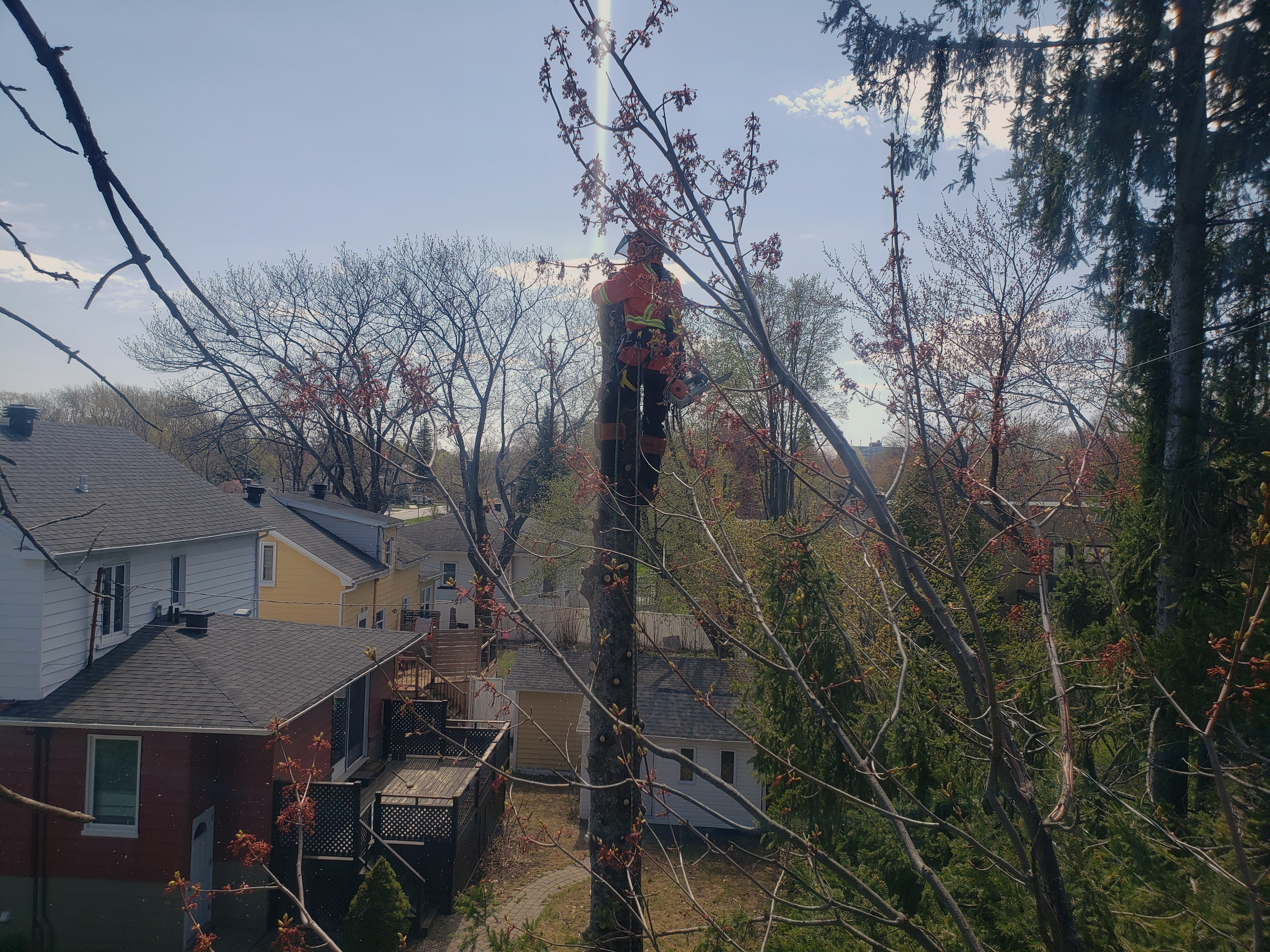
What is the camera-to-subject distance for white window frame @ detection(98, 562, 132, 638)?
9.42 metres

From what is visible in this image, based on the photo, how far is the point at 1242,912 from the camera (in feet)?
7.98

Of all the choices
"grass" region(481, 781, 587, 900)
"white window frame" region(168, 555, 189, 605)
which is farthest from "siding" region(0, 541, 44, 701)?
"grass" region(481, 781, 587, 900)

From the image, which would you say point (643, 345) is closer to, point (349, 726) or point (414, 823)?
point (414, 823)

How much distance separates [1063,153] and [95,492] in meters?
12.8

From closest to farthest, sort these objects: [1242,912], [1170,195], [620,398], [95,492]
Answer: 1. [1242,912]
2. [620,398]
3. [1170,195]
4. [95,492]

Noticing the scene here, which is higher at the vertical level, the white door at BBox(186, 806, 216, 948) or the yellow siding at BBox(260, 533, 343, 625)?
the yellow siding at BBox(260, 533, 343, 625)

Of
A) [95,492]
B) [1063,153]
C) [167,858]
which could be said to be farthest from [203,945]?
[95,492]

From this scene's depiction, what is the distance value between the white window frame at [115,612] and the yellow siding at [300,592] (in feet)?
25.0

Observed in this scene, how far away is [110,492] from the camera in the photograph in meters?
10.5

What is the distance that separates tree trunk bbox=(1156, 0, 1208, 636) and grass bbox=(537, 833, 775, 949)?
18.4 ft

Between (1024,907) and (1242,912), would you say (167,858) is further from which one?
(1242,912)

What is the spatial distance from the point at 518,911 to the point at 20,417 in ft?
33.4

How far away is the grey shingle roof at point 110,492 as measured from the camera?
28.4ft

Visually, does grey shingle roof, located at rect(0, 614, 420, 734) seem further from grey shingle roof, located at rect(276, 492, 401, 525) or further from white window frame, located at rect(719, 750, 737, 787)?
grey shingle roof, located at rect(276, 492, 401, 525)
